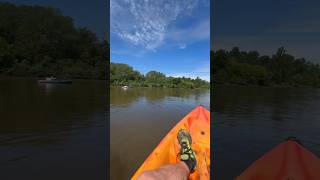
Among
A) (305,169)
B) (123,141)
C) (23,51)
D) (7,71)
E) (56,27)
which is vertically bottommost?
(123,141)

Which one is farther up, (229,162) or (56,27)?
(56,27)

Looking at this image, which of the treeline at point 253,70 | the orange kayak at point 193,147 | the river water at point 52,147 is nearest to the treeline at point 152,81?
the treeline at point 253,70

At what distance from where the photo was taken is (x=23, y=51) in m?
50.7

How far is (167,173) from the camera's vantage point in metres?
2.97

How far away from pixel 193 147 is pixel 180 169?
1.84 metres

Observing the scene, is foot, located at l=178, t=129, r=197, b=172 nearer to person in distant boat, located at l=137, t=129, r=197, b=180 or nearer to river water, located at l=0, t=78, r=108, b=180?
person in distant boat, located at l=137, t=129, r=197, b=180

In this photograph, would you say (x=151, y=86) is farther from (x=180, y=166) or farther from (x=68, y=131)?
(x=180, y=166)

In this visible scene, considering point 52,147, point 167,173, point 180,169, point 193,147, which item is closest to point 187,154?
point 180,169

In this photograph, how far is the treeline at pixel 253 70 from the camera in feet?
140

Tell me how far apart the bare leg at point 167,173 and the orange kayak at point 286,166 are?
739 millimetres

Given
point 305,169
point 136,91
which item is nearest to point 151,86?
point 136,91

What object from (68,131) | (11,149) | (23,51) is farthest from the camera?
(23,51)

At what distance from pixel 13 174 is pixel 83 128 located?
6.07 metres

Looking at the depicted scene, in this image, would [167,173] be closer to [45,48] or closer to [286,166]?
[286,166]
